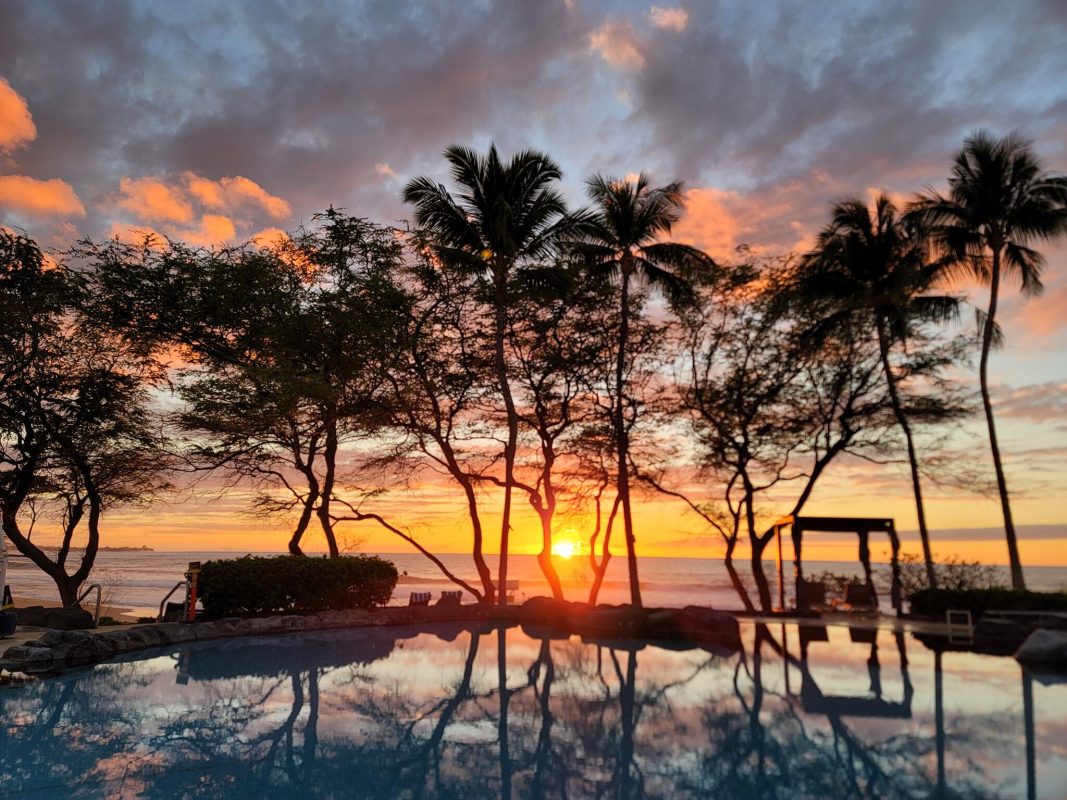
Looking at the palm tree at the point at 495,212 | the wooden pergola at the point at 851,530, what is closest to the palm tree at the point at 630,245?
the palm tree at the point at 495,212

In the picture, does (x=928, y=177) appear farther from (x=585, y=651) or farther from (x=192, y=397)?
(x=192, y=397)

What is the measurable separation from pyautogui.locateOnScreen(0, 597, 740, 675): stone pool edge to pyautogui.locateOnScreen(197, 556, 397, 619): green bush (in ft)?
2.31

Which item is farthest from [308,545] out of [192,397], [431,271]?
[431,271]

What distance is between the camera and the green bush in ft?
60.7

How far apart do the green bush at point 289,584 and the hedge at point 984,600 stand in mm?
17106

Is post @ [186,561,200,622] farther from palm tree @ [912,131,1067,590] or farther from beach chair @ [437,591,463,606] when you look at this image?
palm tree @ [912,131,1067,590]

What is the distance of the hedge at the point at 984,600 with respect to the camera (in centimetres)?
2031

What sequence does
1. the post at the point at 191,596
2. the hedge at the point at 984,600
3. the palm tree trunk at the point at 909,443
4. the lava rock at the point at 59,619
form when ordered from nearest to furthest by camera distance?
the lava rock at the point at 59,619, the post at the point at 191,596, the hedge at the point at 984,600, the palm tree trunk at the point at 909,443

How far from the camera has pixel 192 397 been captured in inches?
906

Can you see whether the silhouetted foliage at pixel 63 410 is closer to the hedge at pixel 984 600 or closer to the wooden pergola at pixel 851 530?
the wooden pergola at pixel 851 530

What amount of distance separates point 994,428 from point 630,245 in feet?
→ 42.9

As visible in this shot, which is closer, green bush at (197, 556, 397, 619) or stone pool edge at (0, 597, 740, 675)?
stone pool edge at (0, 597, 740, 675)

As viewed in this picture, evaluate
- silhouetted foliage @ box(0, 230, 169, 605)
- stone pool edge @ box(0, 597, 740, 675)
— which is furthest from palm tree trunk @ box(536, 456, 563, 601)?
silhouetted foliage @ box(0, 230, 169, 605)

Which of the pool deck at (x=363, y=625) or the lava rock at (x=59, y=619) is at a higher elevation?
the lava rock at (x=59, y=619)
